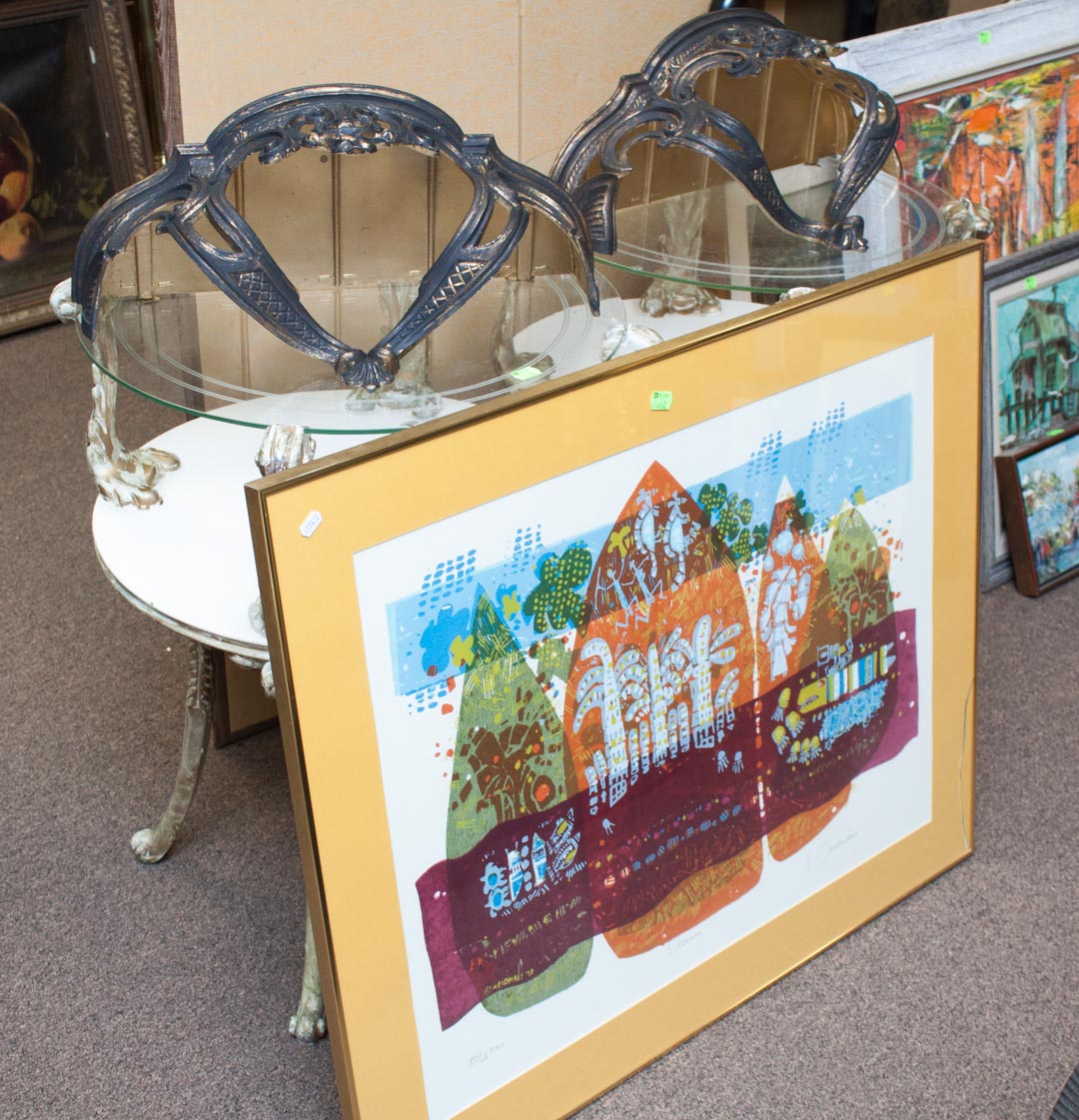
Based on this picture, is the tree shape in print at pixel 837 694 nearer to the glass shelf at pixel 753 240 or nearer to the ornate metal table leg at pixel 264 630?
the glass shelf at pixel 753 240

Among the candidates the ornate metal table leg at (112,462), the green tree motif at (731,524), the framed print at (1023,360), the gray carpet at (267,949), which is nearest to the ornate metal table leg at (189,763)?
the gray carpet at (267,949)

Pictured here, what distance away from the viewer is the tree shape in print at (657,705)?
1.34 m

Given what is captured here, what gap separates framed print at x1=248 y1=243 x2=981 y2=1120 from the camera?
46.5 inches

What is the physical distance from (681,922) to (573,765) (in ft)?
0.89

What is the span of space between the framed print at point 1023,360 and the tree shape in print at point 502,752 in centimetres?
127

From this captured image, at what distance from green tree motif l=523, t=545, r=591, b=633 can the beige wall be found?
1023mm

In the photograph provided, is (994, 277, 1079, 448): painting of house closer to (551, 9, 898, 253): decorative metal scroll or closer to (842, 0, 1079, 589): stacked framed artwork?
(842, 0, 1079, 589): stacked framed artwork

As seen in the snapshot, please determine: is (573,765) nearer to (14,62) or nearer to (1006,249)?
(1006,249)

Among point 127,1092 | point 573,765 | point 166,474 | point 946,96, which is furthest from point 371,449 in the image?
point 946,96

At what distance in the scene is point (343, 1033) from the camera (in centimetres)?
124

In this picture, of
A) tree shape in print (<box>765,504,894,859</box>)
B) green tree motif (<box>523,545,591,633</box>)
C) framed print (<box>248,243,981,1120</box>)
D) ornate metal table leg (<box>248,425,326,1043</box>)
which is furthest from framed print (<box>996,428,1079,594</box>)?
ornate metal table leg (<box>248,425,326,1043</box>)

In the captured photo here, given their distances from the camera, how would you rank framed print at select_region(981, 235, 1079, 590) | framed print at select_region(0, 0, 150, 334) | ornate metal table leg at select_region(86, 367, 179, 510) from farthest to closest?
1. framed print at select_region(0, 0, 150, 334)
2. framed print at select_region(981, 235, 1079, 590)
3. ornate metal table leg at select_region(86, 367, 179, 510)
